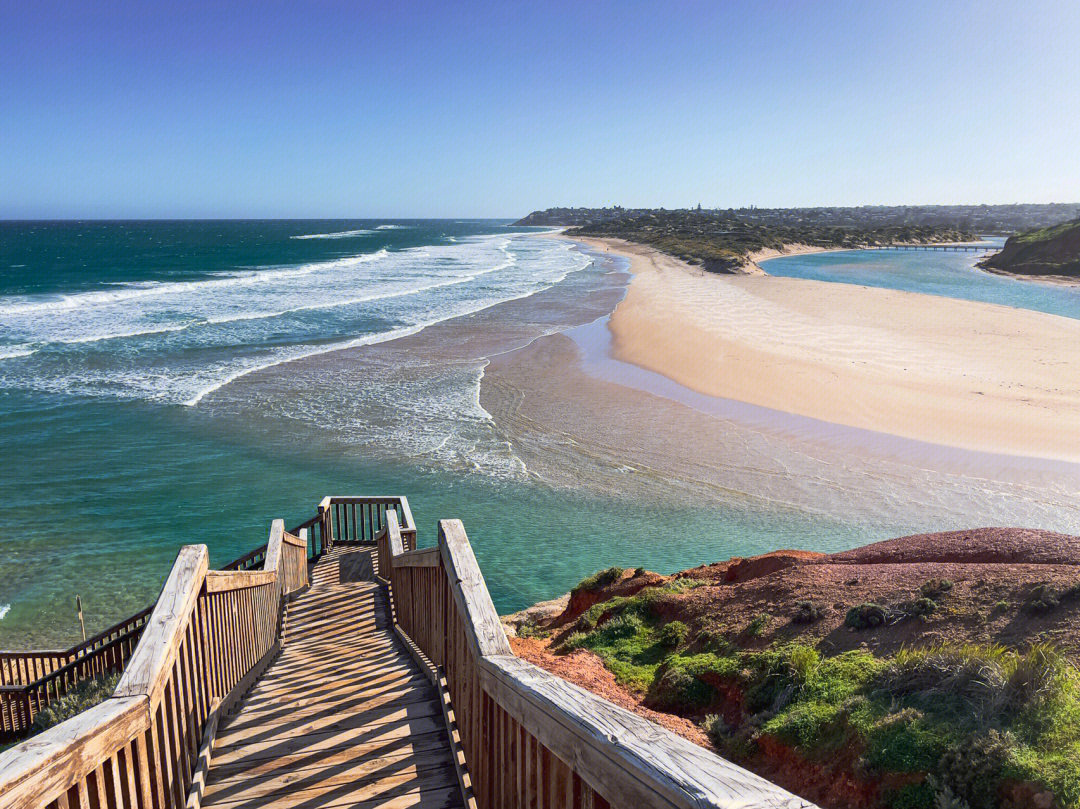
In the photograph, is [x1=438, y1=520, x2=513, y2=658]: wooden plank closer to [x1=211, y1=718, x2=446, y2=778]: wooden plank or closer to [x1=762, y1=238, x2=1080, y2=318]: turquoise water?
[x1=211, y1=718, x2=446, y2=778]: wooden plank

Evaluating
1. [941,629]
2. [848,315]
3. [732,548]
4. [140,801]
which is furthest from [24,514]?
[848,315]

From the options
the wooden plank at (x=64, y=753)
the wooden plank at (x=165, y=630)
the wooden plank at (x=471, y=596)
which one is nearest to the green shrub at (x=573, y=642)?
the wooden plank at (x=471, y=596)

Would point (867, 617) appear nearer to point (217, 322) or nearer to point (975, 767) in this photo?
point (975, 767)

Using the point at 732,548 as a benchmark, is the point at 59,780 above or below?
above

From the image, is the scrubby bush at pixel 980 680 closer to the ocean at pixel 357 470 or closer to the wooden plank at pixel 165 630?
the wooden plank at pixel 165 630

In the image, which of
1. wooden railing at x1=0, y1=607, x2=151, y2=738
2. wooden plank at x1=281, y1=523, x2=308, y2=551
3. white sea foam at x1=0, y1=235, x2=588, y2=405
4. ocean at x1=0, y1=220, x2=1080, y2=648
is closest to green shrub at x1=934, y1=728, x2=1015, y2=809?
wooden plank at x1=281, y1=523, x2=308, y2=551

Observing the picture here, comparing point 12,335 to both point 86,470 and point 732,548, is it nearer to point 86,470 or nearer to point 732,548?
point 86,470
